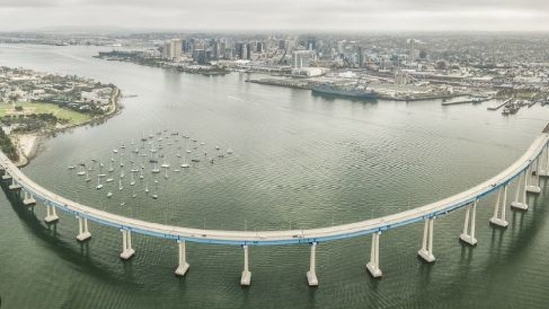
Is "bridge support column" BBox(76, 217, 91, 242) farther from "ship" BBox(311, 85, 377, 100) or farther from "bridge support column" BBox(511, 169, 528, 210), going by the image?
"ship" BBox(311, 85, 377, 100)

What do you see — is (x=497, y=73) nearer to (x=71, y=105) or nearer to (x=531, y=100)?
(x=531, y=100)

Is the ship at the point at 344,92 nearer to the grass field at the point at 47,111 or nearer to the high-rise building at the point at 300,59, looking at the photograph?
the high-rise building at the point at 300,59

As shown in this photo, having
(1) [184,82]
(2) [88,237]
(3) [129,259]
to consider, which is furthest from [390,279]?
(1) [184,82]

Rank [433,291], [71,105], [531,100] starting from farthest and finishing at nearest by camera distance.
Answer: [531,100], [71,105], [433,291]

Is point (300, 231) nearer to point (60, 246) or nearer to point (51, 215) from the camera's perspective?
point (60, 246)

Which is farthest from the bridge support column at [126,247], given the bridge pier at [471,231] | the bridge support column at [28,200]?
the bridge pier at [471,231]

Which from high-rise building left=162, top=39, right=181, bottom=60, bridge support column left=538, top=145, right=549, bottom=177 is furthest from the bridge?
high-rise building left=162, top=39, right=181, bottom=60
